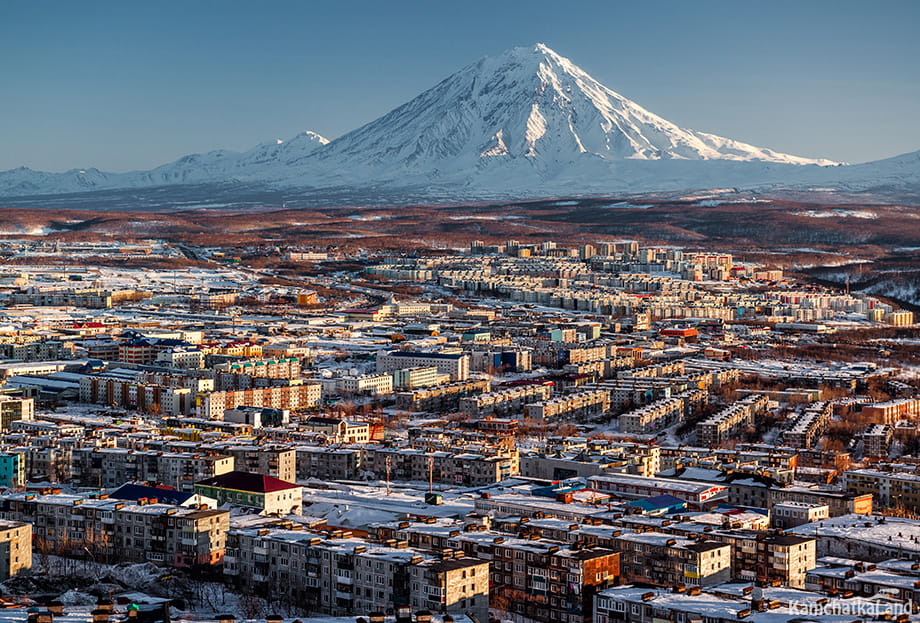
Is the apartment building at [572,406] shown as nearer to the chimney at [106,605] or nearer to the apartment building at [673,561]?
the apartment building at [673,561]

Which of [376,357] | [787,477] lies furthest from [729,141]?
[787,477]

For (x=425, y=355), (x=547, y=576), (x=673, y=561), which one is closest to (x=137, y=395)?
(x=425, y=355)

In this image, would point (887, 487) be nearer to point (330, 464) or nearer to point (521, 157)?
point (330, 464)

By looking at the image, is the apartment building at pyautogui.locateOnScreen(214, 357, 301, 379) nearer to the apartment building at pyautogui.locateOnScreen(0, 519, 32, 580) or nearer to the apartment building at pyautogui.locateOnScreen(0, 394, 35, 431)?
the apartment building at pyautogui.locateOnScreen(0, 394, 35, 431)

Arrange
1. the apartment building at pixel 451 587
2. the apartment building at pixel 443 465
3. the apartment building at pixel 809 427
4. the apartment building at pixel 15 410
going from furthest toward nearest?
the apartment building at pixel 15 410 → the apartment building at pixel 809 427 → the apartment building at pixel 443 465 → the apartment building at pixel 451 587

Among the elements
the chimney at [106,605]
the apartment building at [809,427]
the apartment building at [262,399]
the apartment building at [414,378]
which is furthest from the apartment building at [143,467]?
the apartment building at [414,378]

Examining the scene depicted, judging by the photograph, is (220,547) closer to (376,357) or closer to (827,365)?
(376,357)

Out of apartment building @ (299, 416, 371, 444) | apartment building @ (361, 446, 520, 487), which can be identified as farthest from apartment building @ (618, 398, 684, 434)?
apartment building @ (361, 446, 520, 487)
